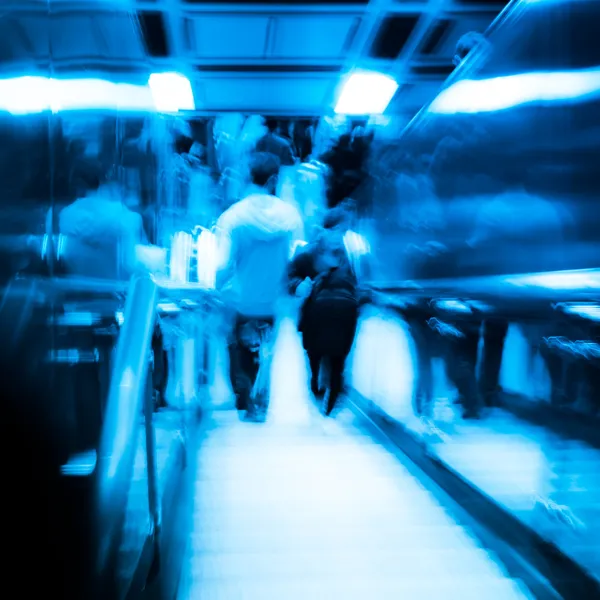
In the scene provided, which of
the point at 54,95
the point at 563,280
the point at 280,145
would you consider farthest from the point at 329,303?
the point at 280,145

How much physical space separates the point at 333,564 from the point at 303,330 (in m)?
2.51

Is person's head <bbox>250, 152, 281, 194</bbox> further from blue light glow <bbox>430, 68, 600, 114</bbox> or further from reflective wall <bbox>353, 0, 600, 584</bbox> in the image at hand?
blue light glow <bbox>430, 68, 600, 114</bbox>

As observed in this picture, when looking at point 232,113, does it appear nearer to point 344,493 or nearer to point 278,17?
point 278,17

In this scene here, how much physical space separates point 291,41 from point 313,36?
22cm

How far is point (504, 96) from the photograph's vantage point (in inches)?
150

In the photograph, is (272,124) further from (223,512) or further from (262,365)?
(223,512)

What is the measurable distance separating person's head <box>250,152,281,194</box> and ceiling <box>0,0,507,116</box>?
0.96 m

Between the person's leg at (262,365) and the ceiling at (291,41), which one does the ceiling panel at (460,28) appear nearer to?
Result: the ceiling at (291,41)

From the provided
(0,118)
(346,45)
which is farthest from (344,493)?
(346,45)

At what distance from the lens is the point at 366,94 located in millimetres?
6559

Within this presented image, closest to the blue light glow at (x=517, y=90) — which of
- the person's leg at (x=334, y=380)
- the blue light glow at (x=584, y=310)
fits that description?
the blue light glow at (x=584, y=310)

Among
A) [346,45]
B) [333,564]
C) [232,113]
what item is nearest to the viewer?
[333,564]

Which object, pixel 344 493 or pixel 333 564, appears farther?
pixel 344 493

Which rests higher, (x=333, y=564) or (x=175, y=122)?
(x=175, y=122)
